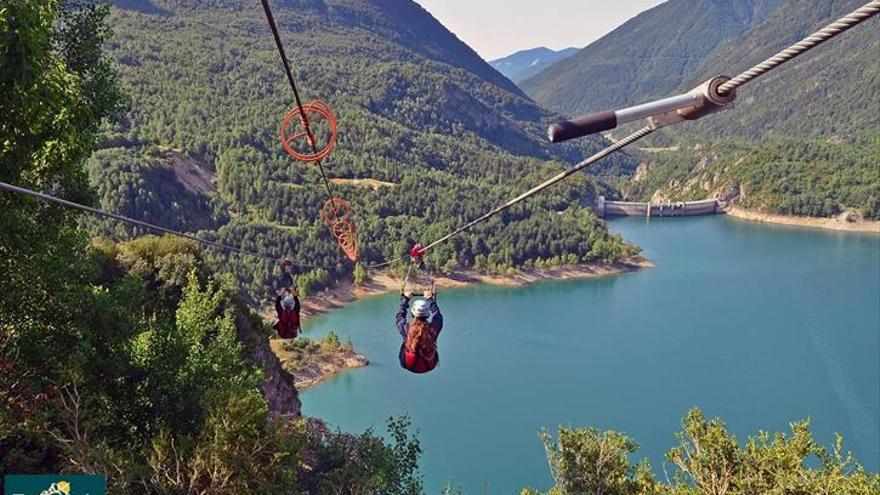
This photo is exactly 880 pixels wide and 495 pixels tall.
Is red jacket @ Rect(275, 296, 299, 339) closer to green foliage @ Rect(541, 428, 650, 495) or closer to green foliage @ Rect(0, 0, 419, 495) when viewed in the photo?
green foliage @ Rect(0, 0, 419, 495)

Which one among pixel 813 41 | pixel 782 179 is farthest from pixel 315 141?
pixel 782 179

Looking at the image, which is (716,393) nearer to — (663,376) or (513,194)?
(663,376)

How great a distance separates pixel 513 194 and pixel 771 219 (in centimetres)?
4080

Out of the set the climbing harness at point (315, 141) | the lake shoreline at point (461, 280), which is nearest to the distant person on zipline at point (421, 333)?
the climbing harness at point (315, 141)

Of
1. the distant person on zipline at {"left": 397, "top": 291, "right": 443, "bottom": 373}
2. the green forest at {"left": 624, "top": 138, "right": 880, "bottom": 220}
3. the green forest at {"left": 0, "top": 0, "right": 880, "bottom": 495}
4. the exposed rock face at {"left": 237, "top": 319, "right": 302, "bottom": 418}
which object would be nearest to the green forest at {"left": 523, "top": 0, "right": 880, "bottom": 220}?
the green forest at {"left": 624, "top": 138, "right": 880, "bottom": 220}

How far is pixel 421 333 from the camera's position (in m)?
7.48

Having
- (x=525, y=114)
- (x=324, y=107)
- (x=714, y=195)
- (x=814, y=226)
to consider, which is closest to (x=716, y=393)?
(x=324, y=107)

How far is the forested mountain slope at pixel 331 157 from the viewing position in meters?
68.1

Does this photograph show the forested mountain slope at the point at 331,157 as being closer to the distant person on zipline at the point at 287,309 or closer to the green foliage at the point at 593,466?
the green foliage at the point at 593,466

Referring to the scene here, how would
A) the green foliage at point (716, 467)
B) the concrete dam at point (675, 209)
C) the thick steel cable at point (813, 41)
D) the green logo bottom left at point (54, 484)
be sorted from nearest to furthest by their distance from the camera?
1. the thick steel cable at point (813, 41)
2. the green logo bottom left at point (54, 484)
3. the green foliage at point (716, 467)
4. the concrete dam at point (675, 209)

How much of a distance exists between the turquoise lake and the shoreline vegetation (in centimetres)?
122

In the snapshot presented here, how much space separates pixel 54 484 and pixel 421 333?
170 inches

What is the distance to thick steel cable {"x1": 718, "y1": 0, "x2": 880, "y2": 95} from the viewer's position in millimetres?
2117

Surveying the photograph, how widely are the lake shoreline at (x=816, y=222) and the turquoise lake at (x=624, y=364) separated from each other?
2351cm
